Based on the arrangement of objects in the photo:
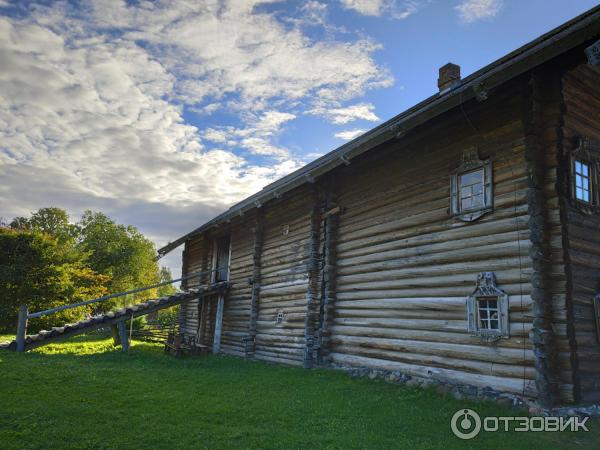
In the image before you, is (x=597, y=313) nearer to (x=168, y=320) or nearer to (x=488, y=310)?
(x=488, y=310)

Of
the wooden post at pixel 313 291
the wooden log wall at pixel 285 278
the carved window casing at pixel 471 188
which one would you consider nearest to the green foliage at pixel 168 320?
the wooden log wall at pixel 285 278

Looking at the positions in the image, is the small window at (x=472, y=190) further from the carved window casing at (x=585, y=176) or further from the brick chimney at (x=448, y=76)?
the brick chimney at (x=448, y=76)

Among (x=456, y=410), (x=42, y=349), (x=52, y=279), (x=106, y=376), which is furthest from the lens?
(x=52, y=279)

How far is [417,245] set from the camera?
10.2 metres

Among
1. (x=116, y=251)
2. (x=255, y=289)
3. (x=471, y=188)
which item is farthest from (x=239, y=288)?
(x=116, y=251)

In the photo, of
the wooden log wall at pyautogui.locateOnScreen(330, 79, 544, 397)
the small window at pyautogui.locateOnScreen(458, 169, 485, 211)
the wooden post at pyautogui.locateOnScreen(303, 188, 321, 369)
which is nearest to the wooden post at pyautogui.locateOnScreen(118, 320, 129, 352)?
the wooden post at pyautogui.locateOnScreen(303, 188, 321, 369)

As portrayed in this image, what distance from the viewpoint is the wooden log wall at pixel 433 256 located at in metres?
8.14

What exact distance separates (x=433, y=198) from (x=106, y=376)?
8679 millimetres

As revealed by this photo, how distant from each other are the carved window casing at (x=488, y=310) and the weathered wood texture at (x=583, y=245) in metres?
1.09

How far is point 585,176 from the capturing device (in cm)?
870

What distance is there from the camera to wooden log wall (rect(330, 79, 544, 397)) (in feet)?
26.7

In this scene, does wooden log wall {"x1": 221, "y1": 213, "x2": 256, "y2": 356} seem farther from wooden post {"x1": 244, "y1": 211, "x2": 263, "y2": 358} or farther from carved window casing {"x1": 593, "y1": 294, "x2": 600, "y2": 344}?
carved window casing {"x1": 593, "y1": 294, "x2": 600, "y2": 344}

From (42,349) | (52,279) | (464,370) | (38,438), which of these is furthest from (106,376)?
(52,279)

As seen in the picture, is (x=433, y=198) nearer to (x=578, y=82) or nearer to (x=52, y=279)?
(x=578, y=82)
